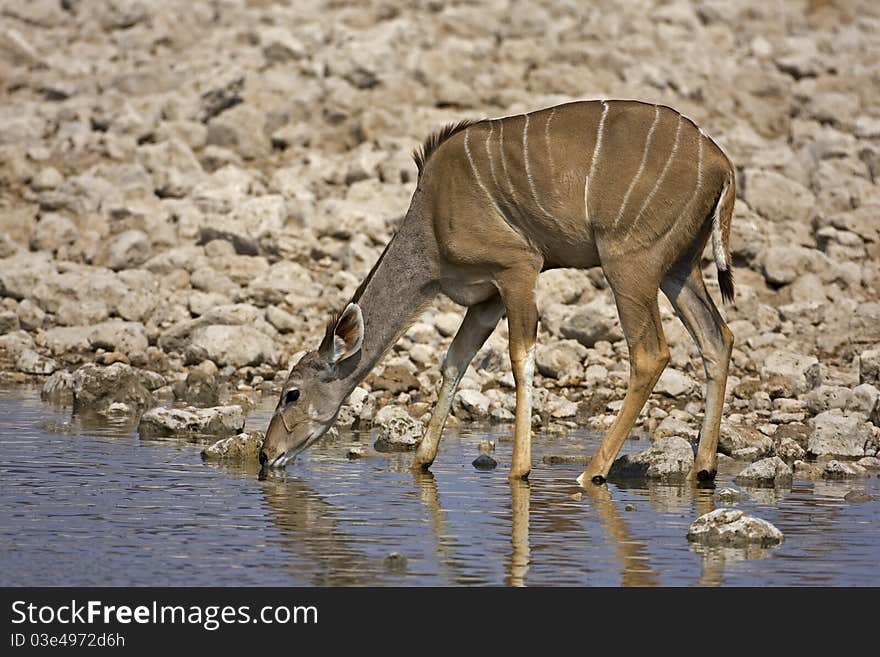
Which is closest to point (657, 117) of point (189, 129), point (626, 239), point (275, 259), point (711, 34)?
point (626, 239)

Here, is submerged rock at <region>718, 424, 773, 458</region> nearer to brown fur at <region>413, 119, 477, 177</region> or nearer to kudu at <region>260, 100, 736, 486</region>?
kudu at <region>260, 100, 736, 486</region>

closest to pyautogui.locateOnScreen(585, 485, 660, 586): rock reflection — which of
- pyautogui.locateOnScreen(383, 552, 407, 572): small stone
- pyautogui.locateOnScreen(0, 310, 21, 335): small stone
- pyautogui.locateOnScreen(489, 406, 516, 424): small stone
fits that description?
pyautogui.locateOnScreen(383, 552, 407, 572): small stone

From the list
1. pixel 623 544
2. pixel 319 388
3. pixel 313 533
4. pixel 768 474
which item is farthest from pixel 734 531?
pixel 319 388

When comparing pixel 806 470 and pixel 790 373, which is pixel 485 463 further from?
pixel 790 373

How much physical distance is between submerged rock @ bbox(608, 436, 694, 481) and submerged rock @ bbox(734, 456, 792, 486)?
0.54m

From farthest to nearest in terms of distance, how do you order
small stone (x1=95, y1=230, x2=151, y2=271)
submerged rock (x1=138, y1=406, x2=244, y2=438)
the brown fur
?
small stone (x1=95, y1=230, x2=151, y2=271) → submerged rock (x1=138, y1=406, x2=244, y2=438) → the brown fur

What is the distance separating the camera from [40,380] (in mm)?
17922

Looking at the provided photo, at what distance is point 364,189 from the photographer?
22672 millimetres

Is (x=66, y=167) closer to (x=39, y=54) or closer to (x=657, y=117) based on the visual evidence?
(x=39, y=54)

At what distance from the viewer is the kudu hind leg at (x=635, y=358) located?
12383 millimetres

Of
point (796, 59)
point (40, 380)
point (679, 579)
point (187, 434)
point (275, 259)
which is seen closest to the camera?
point (679, 579)

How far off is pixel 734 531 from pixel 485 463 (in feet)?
11.8

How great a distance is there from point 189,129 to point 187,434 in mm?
10905

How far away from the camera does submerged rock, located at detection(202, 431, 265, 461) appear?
1304 centimetres
